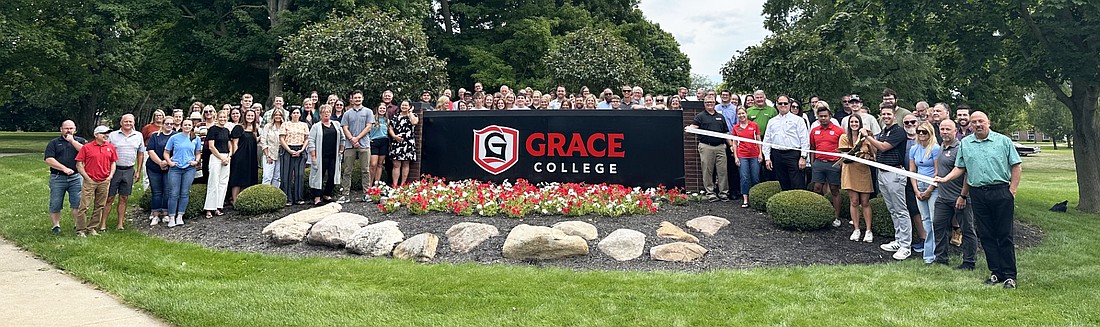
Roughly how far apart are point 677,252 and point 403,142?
5039mm

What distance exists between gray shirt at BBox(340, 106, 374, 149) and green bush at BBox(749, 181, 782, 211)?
219 inches

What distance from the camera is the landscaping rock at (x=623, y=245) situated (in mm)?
7434

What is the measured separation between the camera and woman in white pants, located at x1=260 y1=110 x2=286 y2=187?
33.1 feet

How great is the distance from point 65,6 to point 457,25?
46.9ft

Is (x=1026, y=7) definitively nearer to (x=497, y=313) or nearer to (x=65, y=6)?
(x=497, y=313)

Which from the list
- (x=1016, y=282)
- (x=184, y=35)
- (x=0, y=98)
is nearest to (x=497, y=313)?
(x=1016, y=282)

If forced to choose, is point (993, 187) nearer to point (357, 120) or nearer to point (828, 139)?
point (828, 139)

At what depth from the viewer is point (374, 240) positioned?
7.79 metres

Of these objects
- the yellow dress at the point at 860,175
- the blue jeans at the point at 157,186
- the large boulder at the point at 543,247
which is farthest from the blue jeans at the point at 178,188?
the yellow dress at the point at 860,175

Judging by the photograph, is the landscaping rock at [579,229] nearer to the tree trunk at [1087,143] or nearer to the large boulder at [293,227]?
the large boulder at [293,227]

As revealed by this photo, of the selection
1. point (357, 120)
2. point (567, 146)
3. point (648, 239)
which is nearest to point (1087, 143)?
point (567, 146)

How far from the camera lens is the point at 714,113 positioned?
1011 cm

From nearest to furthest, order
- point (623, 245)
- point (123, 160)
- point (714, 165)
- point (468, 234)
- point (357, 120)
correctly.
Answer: point (623, 245)
point (468, 234)
point (123, 160)
point (714, 165)
point (357, 120)

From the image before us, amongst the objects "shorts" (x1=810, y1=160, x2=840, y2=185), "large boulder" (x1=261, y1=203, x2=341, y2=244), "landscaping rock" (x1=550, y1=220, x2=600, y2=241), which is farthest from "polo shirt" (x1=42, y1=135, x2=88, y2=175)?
"shorts" (x1=810, y1=160, x2=840, y2=185)
